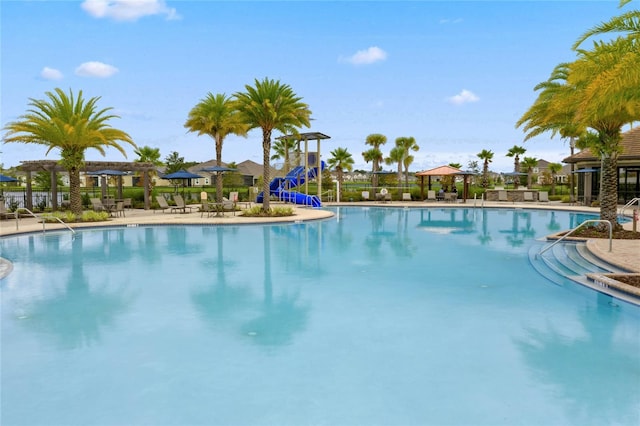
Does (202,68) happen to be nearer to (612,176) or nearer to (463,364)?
(612,176)

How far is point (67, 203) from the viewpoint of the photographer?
26.6 m

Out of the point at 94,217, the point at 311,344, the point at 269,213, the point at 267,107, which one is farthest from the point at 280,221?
the point at 311,344

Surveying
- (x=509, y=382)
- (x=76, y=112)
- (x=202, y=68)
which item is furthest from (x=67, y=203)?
(x=509, y=382)

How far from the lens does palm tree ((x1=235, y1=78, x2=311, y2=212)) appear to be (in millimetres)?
22078

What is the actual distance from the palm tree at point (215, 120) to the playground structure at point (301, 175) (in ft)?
12.9

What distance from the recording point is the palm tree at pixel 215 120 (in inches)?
1105

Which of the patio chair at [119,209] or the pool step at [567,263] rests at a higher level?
the patio chair at [119,209]

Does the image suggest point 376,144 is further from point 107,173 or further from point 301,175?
point 107,173

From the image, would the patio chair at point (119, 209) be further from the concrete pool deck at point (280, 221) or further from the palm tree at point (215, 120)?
the palm tree at point (215, 120)

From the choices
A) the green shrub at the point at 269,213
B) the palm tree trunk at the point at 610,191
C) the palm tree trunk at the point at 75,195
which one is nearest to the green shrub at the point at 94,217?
the palm tree trunk at the point at 75,195

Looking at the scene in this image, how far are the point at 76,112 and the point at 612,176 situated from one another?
71.4 ft

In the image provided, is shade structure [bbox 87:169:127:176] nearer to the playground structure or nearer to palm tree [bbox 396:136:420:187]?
the playground structure

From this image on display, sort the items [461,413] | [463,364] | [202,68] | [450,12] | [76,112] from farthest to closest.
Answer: [202,68] < [450,12] < [76,112] < [463,364] < [461,413]

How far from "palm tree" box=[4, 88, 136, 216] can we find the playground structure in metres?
12.6
